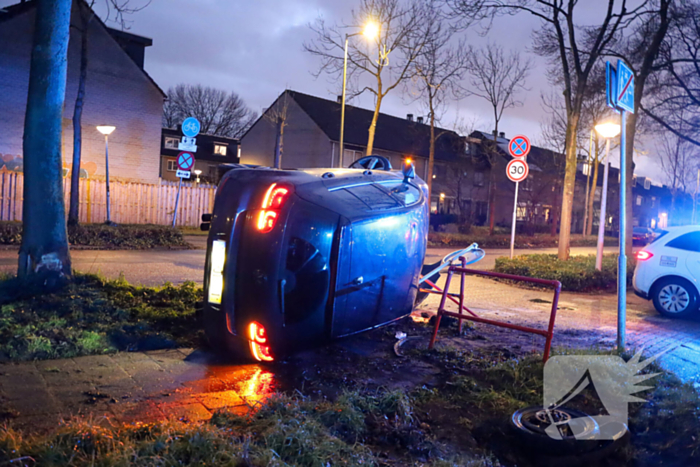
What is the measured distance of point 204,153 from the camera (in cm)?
5856

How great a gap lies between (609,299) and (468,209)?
39.7 metres

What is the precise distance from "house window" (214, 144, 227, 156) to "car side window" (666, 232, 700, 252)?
53.9m

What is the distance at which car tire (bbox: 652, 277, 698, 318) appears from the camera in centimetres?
933

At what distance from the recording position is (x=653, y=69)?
16859mm

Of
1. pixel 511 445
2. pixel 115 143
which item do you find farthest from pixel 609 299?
pixel 115 143

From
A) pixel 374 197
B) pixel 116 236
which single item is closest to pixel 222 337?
pixel 374 197

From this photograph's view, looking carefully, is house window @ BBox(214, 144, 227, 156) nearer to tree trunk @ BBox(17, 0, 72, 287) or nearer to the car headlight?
tree trunk @ BBox(17, 0, 72, 287)

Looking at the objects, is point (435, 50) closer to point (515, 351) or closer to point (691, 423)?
point (515, 351)

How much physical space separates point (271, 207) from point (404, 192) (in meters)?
1.74

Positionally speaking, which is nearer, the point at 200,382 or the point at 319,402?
the point at 319,402

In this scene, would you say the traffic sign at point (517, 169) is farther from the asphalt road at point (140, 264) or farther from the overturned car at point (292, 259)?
the overturned car at point (292, 259)

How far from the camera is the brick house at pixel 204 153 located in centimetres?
5544

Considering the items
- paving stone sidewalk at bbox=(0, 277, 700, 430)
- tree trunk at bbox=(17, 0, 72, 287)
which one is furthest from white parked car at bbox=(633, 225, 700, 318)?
tree trunk at bbox=(17, 0, 72, 287)
